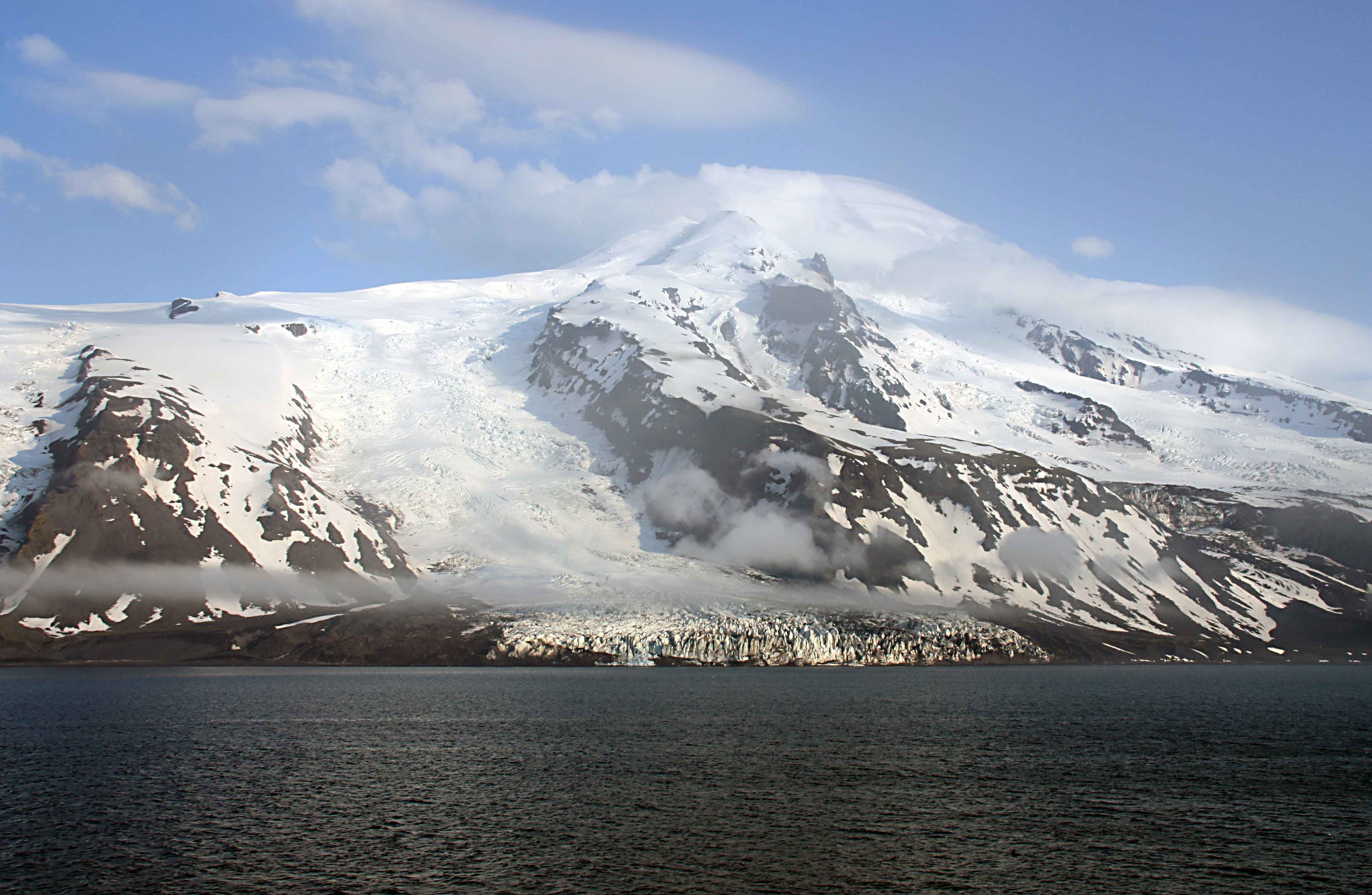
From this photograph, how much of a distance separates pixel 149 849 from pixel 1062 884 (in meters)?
43.5

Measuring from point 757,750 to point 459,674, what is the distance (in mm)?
103852

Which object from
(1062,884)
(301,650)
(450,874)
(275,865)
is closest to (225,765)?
(275,865)

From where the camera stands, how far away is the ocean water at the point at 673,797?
147 feet

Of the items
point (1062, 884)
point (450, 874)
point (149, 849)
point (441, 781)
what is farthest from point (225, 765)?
point (1062, 884)

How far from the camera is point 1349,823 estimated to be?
55062mm

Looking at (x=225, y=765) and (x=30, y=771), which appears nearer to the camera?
(x=30, y=771)

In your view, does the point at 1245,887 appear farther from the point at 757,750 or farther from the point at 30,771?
the point at 30,771

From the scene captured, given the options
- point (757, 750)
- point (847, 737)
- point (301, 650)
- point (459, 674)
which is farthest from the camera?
point (301, 650)

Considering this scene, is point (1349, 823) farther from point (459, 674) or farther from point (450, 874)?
point (459, 674)

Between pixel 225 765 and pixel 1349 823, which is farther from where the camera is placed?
pixel 225 765

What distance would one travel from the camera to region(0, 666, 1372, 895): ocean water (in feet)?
147

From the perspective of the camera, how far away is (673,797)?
6147cm

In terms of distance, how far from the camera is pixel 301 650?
632 feet

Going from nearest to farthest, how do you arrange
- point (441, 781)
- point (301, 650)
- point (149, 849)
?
point (149, 849) → point (441, 781) → point (301, 650)
